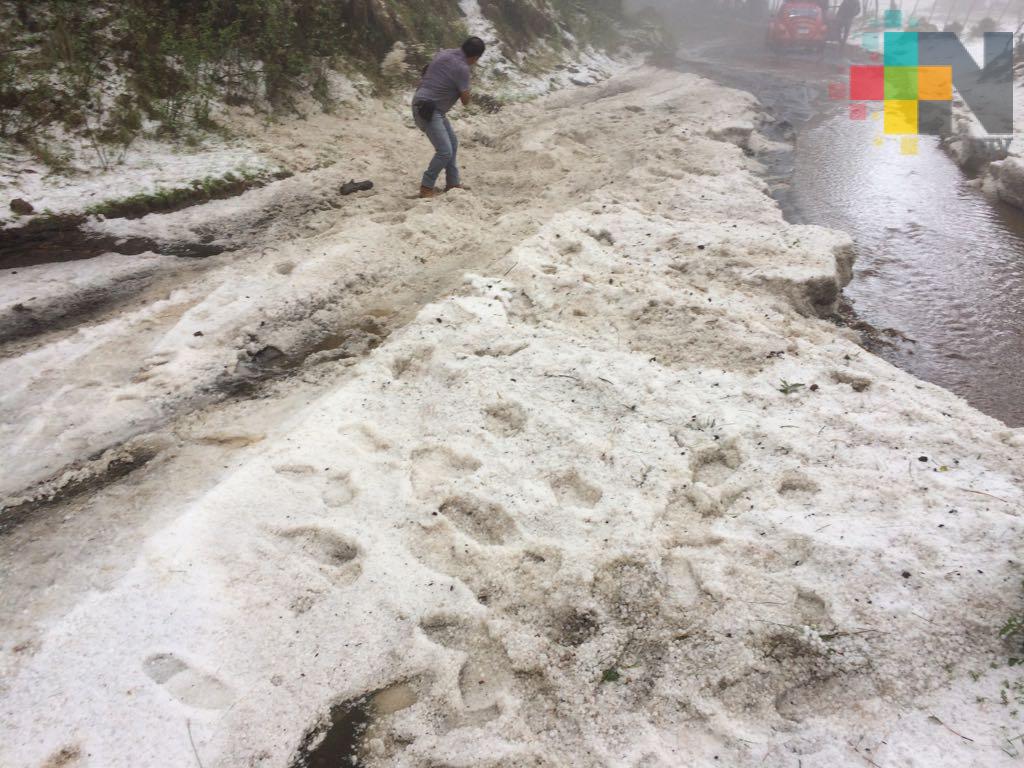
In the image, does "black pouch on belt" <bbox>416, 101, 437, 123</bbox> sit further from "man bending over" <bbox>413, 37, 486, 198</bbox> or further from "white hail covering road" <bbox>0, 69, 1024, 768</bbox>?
"white hail covering road" <bbox>0, 69, 1024, 768</bbox>

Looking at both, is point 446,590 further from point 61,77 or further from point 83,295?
point 61,77

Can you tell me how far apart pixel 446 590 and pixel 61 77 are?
6.55 meters

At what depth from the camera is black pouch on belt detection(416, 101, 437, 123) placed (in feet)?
20.7

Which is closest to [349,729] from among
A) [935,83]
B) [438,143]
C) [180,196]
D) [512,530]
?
[512,530]

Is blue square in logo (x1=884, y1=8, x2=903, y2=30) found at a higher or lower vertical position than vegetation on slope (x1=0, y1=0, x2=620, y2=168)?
higher

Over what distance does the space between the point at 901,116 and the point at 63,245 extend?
606 inches

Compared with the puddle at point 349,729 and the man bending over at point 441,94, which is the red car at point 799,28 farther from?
the puddle at point 349,729

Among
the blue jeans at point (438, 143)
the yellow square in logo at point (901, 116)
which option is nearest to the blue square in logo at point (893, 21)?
the yellow square in logo at point (901, 116)

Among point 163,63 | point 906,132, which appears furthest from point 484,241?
point 906,132

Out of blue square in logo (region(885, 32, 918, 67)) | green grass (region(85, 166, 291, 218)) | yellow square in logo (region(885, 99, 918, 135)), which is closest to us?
green grass (region(85, 166, 291, 218))

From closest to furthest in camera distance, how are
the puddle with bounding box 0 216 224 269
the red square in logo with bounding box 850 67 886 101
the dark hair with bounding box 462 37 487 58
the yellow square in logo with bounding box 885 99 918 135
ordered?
the puddle with bounding box 0 216 224 269, the dark hair with bounding box 462 37 487 58, the yellow square in logo with bounding box 885 99 918 135, the red square in logo with bounding box 850 67 886 101

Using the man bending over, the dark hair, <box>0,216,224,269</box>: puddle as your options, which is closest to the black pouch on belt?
the man bending over

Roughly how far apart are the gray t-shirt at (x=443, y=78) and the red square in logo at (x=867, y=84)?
12.8 metres

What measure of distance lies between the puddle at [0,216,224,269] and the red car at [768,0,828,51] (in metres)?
23.1
